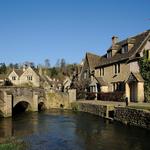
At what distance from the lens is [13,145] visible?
23547mm

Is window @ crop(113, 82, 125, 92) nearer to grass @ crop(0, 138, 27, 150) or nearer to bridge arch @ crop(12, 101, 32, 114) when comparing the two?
bridge arch @ crop(12, 101, 32, 114)

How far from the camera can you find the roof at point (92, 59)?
67.2m

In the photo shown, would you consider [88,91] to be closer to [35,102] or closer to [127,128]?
[35,102]

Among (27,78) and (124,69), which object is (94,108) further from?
(27,78)

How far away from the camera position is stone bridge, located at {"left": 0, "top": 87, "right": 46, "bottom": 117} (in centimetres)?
4578

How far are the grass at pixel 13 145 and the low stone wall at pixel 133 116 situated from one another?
38.9ft

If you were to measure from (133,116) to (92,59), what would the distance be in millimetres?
36358

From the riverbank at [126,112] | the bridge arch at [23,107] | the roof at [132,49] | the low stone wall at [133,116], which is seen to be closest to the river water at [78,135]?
the low stone wall at [133,116]

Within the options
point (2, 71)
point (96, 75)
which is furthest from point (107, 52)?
point (2, 71)

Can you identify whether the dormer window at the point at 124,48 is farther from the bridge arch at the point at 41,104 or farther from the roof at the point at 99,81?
the bridge arch at the point at 41,104

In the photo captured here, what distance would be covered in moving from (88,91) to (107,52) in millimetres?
9263

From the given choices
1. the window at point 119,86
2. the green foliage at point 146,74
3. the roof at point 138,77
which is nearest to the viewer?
the green foliage at point 146,74

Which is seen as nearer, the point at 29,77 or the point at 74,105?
the point at 74,105

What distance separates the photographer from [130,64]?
168 ft
